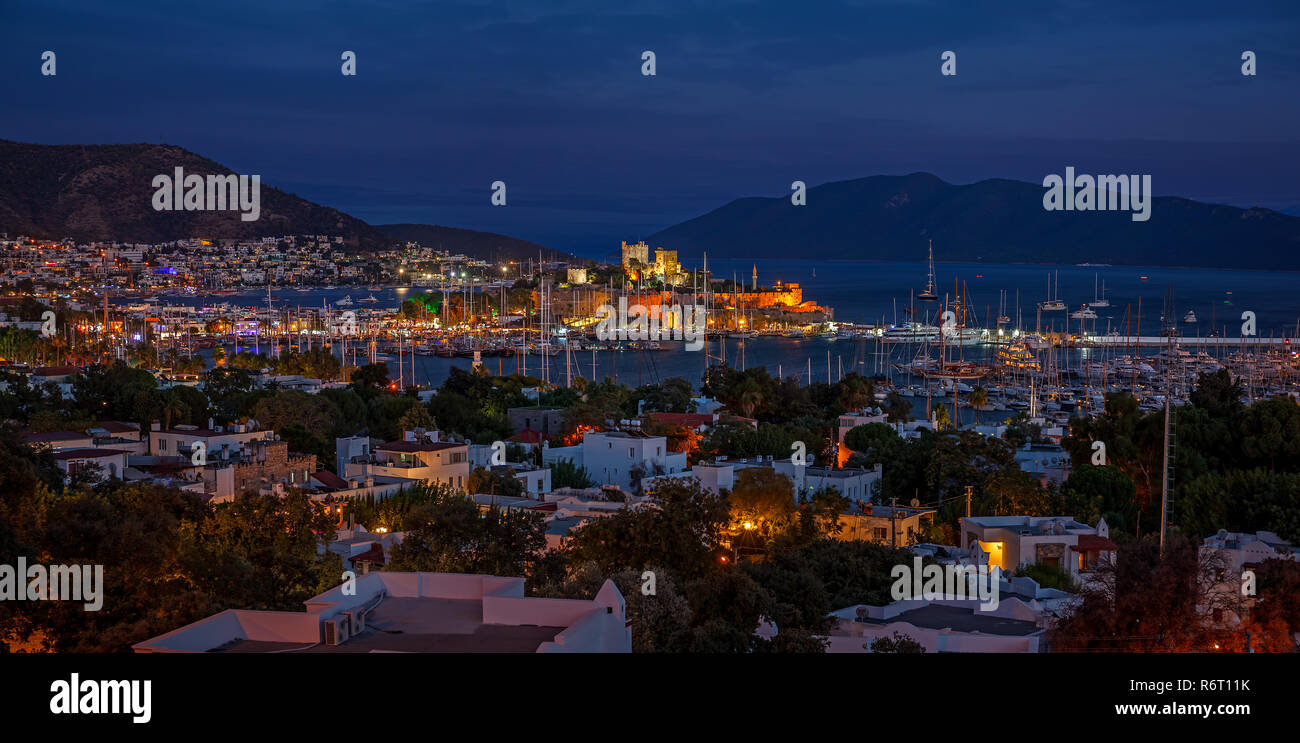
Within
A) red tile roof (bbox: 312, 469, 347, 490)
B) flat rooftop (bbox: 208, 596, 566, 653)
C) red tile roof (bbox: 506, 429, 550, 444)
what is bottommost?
red tile roof (bbox: 506, 429, 550, 444)

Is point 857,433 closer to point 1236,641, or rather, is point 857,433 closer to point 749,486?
point 749,486

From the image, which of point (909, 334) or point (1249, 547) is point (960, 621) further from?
point (909, 334)

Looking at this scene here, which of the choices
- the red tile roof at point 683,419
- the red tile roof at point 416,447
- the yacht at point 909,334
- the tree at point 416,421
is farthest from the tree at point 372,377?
the yacht at point 909,334

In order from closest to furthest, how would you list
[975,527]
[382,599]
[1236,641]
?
[382,599] → [1236,641] → [975,527]

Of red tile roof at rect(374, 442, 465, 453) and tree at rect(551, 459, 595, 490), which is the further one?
tree at rect(551, 459, 595, 490)

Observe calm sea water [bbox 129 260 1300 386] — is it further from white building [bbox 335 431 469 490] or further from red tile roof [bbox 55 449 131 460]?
red tile roof [bbox 55 449 131 460]

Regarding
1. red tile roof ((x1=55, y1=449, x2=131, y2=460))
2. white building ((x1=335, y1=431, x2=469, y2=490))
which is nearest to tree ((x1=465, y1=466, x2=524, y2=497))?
white building ((x1=335, y1=431, x2=469, y2=490))
